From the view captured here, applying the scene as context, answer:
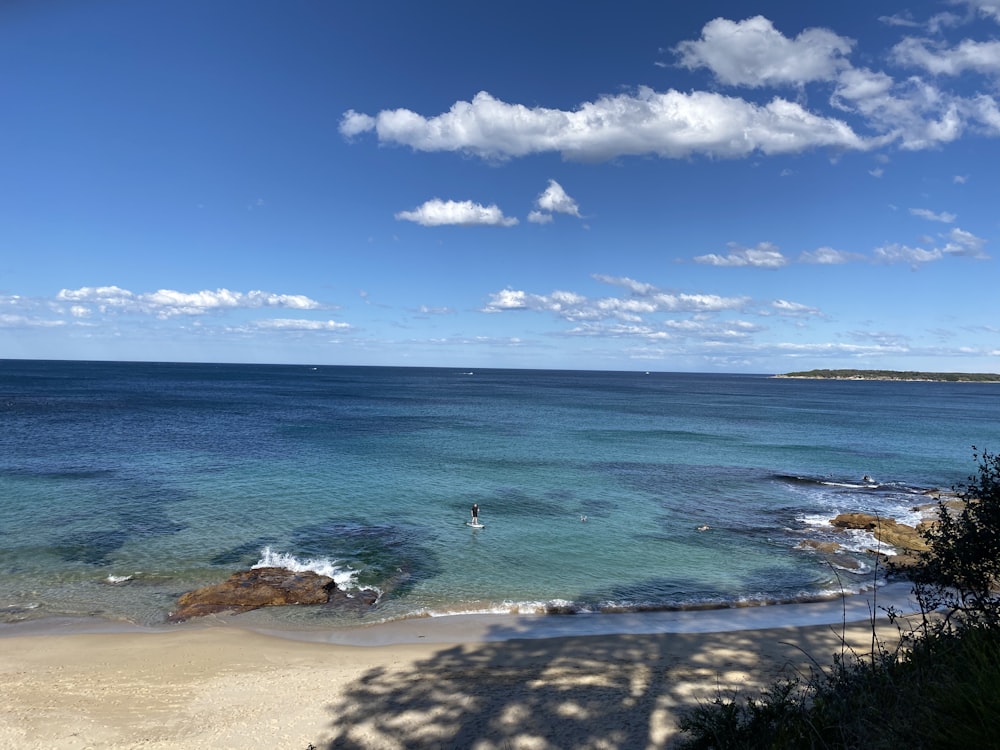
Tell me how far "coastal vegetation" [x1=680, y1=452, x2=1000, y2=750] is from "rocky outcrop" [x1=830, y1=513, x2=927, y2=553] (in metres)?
15.5

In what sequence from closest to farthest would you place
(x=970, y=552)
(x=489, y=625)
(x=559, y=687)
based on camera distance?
(x=970, y=552)
(x=559, y=687)
(x=489, y=625)

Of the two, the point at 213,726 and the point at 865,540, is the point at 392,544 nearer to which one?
the point at 213,726

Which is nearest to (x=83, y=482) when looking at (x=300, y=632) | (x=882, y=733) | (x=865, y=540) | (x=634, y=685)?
(x=300, y=632)

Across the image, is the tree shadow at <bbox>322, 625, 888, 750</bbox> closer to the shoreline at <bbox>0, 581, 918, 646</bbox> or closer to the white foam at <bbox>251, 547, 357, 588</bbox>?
the shoreline at <bbox>0, 581, 918, 646</bbox>

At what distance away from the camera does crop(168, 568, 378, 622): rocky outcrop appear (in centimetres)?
1800

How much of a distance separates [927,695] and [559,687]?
25.7 feet

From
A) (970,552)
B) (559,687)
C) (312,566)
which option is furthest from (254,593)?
(970,552)

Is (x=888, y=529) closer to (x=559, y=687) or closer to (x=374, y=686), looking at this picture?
(x=559, y=687)

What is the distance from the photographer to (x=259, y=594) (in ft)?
61.3

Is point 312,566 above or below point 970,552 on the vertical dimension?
below

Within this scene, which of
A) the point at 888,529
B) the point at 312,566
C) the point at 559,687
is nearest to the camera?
the point at 559,687

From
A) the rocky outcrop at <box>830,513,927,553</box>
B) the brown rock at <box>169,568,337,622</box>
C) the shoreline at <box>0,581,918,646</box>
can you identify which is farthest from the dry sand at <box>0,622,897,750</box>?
the rocky outcrop at <box>830,513,927,553</box>

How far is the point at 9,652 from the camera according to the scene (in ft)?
48.4

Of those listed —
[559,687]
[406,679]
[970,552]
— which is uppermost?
[970,552]
